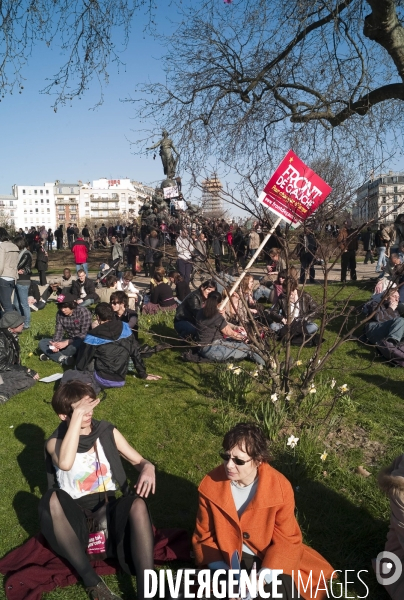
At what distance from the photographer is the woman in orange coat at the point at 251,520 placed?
2.80 m

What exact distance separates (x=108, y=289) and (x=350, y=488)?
6.51 metres

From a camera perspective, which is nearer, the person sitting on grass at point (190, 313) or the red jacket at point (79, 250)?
the person sitting on grass at point (190, 313)

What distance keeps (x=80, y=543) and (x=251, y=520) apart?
38.4 inches

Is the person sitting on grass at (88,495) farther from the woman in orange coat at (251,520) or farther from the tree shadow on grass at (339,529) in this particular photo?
the tree shadow on grass at (339,529)

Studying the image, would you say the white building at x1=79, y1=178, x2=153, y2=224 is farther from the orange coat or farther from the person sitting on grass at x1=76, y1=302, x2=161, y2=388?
the orange coat

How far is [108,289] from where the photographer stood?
9.52 metres

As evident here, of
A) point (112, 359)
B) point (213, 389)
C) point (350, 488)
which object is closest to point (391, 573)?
point (350, 488)

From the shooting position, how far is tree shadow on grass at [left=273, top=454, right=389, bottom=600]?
10.2ft

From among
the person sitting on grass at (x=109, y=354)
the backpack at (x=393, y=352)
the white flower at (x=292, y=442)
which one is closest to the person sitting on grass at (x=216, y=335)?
the person sitting on grass at (x=109, y=354)

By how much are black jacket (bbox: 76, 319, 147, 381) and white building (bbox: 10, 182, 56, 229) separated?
13891 centimetres

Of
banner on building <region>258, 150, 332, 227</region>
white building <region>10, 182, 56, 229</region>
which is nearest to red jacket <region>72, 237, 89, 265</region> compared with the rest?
banner on building <region>258, 150, 332, 227</region>

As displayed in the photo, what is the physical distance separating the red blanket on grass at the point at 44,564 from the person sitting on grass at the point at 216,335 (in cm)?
323

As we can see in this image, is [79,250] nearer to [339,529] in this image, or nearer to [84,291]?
[84,291]

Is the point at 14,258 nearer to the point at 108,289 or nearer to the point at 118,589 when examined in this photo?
the point at 108,289
